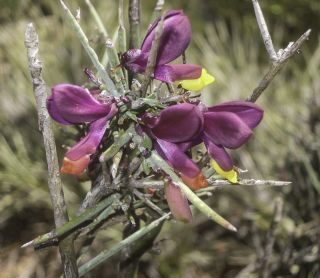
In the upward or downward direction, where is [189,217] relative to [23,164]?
upward

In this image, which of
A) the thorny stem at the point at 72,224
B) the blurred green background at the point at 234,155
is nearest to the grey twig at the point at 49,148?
the thorny stem at the point at 72,224

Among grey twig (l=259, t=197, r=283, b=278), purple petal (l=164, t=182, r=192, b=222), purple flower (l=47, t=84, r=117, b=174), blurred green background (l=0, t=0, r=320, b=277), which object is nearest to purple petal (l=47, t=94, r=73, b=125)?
purple flower (l=47, t=84, r=117, b=174)

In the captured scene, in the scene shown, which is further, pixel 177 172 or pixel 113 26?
pixel 113 26

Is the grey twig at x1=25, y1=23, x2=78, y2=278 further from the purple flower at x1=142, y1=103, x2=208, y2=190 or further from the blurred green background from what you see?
the blurred green background

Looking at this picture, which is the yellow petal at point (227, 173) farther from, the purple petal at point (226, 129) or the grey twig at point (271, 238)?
the grey twig at point (271, 238)

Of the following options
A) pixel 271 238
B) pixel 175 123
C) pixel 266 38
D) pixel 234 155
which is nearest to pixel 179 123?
pixel 175 123

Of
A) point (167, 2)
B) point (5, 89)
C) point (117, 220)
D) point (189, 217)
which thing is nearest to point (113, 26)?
point (167, 2)

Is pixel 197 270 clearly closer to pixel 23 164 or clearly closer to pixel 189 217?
pixel 23 164
